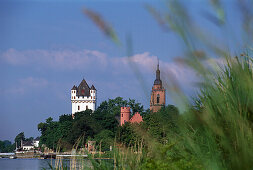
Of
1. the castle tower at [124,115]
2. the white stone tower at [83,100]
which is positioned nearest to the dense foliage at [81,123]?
the castle tower at [124,115]

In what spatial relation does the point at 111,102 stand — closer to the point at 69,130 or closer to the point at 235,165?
the point at 69,130

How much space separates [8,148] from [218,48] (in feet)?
504

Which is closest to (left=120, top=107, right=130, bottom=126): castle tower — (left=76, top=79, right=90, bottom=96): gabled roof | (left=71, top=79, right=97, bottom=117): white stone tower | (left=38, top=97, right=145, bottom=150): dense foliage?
(left=38, top=97, right=145, bottom=150): dense foliage

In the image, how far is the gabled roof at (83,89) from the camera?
110 m

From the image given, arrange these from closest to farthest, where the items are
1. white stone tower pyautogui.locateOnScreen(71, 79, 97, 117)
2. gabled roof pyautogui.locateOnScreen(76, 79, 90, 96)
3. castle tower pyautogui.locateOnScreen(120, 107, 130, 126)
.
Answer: castle tower pyautogui.locateOnScreen(120, 107, 130, 126), white stone tower pyautogui.locateOnScreen(71, 79, 97, 117), gabled roof pyautogui.locateOnScreen(76, 79, 90, 96)

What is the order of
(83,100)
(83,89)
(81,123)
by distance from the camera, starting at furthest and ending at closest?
1. (83,89)
2. (83,100)
3. (81,123)

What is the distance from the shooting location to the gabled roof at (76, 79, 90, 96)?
110 m

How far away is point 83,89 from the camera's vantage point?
363ft

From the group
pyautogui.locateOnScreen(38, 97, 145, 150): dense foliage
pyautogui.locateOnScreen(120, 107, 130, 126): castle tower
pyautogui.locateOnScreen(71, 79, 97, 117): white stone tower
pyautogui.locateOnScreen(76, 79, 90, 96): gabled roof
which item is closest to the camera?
pyautogui.locateOnScreen(38, 97, 145, 150): dense foliage

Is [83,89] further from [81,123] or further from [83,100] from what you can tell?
[81,123]

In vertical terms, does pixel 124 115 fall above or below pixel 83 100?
below

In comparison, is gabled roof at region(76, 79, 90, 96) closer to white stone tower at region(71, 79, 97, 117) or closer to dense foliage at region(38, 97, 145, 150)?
white stone tower at region(71, 79, 97, 117)

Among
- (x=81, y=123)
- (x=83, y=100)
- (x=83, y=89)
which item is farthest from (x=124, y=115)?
(x=83, y=89)

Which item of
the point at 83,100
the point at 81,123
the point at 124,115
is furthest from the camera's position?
the point at 83,100
